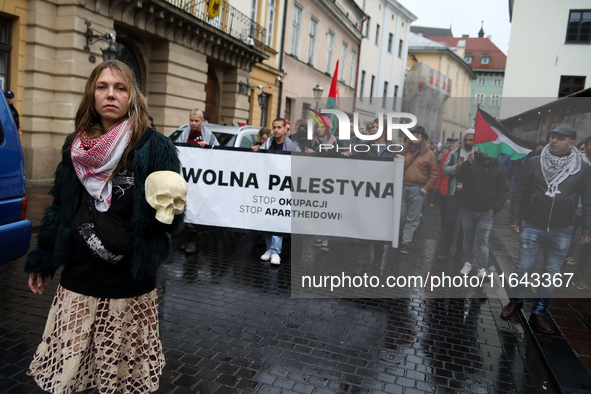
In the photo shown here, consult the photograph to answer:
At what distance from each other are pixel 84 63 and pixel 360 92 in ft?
101

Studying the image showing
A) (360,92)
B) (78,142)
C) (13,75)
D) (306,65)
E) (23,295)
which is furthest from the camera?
(360,92)

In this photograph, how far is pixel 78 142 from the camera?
230cm

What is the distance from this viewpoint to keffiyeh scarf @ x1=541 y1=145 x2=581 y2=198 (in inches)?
179

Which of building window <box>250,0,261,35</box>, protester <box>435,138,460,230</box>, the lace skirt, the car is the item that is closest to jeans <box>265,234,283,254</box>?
protester <box>435,138,460,230</box>

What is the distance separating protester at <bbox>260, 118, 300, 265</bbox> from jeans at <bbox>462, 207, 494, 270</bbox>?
2.50 meters

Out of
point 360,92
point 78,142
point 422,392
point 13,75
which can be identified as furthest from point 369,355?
point 360,92

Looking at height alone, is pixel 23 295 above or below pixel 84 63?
below

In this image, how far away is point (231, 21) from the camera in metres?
20.1

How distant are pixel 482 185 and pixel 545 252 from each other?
1024mm

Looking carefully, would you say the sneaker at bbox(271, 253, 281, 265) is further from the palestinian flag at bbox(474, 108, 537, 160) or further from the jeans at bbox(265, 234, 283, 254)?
the palestinian flag at bbox(474, 108, 537, 160)

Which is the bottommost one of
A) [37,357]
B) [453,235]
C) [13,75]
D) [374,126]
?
[37,357]

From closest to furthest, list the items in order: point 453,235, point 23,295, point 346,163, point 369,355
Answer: point 369,355, point 23,295, point 453,235, point 346,163

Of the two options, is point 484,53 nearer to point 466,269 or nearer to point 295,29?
point 295,29

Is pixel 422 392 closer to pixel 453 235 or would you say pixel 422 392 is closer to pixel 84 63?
pixel 453 235
